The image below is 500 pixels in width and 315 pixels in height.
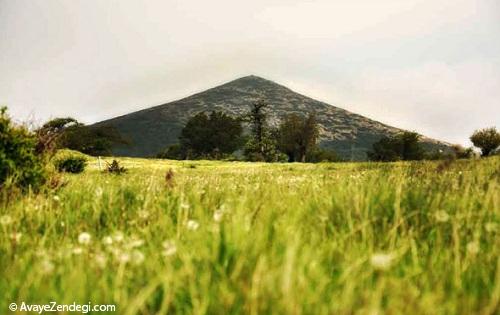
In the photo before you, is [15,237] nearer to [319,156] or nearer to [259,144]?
[259,144]

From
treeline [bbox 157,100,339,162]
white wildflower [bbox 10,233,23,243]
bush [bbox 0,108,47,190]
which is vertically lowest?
white wildflower [bbox 10,233,23,243]

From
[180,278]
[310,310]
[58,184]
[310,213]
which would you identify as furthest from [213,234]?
[58,184]

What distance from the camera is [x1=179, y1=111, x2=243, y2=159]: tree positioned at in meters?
135

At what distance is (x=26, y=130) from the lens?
8.34 metres

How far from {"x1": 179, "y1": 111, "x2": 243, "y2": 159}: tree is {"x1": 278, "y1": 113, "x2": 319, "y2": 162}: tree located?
13.2 m

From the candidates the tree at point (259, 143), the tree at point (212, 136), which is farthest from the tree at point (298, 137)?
the tree at point (212, 136)

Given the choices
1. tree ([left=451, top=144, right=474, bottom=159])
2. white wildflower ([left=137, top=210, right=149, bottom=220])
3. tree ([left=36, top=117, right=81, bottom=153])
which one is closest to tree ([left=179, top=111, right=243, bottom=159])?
tree ([left=36, top=117, right=81, bottom=153])

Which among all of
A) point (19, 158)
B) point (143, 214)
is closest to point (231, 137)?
point (19, 158)

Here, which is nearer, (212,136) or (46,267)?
(46,267)

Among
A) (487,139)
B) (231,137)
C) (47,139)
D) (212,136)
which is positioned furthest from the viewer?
(231,137)

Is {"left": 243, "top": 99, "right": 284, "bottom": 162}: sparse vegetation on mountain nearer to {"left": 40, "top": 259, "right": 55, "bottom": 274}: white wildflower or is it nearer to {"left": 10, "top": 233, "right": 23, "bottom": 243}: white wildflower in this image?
{"left": 10, "top": 233, "right": 23, "bottom": 243}: white wildflower

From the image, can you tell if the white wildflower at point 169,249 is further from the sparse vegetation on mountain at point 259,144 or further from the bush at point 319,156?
the bush at point 319,156

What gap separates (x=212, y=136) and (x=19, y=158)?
420 feet

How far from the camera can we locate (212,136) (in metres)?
136
